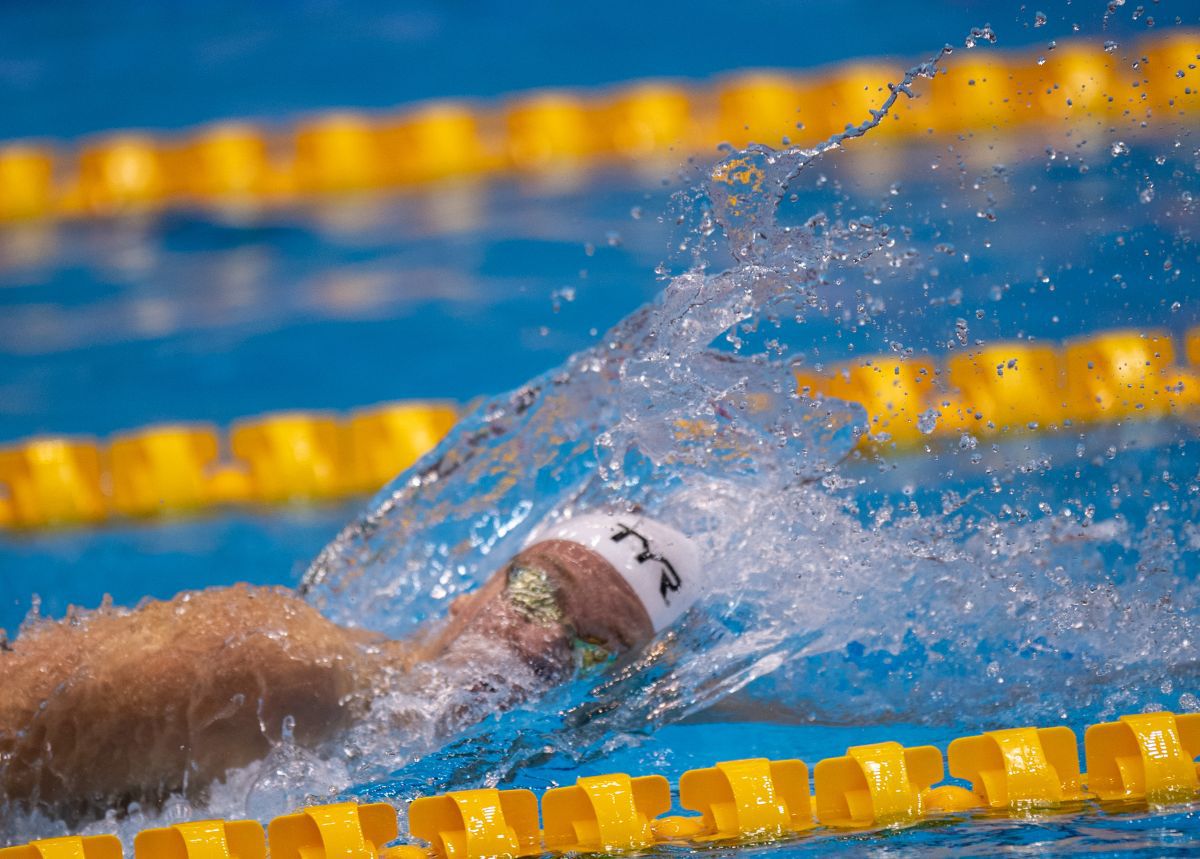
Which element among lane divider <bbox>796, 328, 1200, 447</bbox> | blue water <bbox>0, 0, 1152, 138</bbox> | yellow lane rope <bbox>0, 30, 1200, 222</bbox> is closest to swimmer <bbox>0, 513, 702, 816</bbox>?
lane divider <bbox>796, 328, 1200, 447</bbox>

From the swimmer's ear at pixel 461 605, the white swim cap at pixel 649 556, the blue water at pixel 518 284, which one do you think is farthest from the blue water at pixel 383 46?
the swimmer's ear at pixel 461 605

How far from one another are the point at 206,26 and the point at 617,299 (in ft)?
10.3

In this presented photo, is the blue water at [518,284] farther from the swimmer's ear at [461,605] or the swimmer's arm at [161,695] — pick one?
the swimmer's arm at [161,695]

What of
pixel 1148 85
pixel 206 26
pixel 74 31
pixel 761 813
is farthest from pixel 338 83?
pixel 761 813

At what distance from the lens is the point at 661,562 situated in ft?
5.88

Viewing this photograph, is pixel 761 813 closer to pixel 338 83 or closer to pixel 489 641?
pixel 489 641

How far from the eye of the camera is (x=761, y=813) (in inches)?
60.6

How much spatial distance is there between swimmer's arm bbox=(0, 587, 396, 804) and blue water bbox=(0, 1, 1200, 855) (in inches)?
12.9

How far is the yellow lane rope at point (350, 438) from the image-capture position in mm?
3131

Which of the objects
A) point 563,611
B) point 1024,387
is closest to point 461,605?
point 563,611

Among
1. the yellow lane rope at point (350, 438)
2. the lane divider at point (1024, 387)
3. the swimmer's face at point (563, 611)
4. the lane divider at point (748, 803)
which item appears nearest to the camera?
the lane divider at point (748, 803)

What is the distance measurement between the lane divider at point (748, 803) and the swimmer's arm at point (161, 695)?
0.14 metres

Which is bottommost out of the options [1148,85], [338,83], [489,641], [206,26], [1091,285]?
[489,641]

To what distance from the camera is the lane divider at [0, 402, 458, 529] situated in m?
3.24
